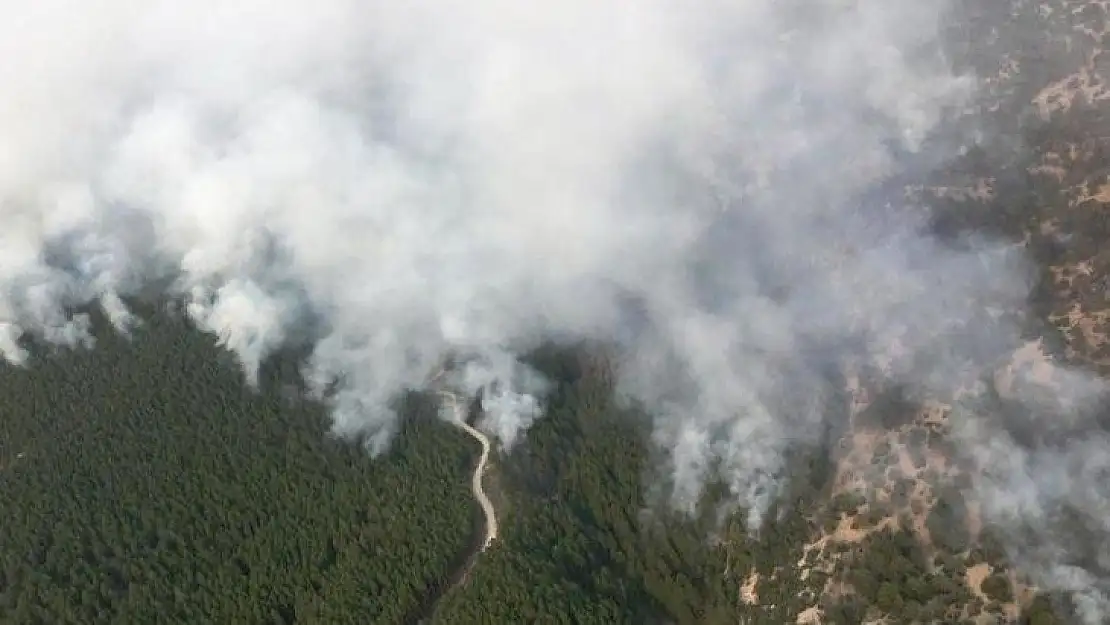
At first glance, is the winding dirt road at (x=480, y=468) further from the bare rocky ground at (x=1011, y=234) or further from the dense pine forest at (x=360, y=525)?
the bare rocky ground at (x=1011, y=234)

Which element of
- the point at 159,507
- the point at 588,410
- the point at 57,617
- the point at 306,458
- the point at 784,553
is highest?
the point at 588,410

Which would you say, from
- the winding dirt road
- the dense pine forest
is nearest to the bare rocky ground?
the dense pine forest

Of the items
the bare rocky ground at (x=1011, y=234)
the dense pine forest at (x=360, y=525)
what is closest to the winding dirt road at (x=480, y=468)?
the dense pine forest at (x=360, y=525)

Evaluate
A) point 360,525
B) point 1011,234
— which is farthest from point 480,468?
point 1011,234

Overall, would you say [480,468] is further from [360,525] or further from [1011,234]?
[1011,234]

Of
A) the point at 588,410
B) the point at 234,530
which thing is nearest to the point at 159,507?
the point at 234,530

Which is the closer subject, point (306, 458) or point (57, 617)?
point (57, 617)

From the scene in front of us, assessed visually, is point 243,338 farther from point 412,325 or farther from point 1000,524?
point 1000,524

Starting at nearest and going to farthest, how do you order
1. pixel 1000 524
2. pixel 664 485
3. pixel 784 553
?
pixel 1000 524 → pixel 784 553 → pixel 664 485
